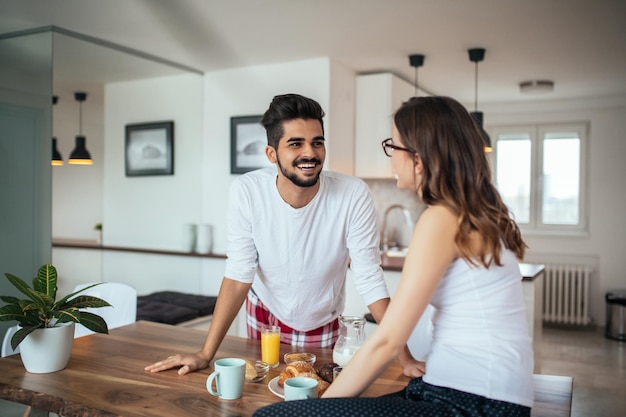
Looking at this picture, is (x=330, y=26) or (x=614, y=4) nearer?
(x=614, y=4)

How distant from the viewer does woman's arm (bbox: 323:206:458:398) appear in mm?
1137

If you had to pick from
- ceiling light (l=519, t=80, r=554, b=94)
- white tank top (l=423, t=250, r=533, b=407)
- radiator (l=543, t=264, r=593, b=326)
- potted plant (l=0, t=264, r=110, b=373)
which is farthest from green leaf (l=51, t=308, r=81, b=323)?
radiator (l=543, t=264, r=593, b=326)

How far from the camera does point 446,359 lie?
118 centimetres

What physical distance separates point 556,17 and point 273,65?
2.08 meters

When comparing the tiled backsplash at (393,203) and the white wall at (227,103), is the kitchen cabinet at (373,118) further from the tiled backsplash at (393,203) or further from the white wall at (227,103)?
the tiled backsplash at (393,203)

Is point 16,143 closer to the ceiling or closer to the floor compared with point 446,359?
closer to the ceiling

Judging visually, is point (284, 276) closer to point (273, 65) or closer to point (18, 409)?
point (18, 409)

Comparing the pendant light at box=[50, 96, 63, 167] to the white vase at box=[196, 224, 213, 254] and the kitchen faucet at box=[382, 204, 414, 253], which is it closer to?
the white vase at box=[196, 224, 213, 254]

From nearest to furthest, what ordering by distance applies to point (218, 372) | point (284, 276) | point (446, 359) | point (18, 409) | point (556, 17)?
point (446, 359)
point (218, 372)
point (284, 276)
point (18, 409)
point (556, 17)

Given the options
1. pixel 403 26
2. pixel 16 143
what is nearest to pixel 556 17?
pixel 403 26

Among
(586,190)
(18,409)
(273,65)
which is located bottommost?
(18,409)

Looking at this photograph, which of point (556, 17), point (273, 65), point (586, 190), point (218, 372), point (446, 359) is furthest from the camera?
point (586, 190)

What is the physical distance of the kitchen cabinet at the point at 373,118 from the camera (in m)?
4.77

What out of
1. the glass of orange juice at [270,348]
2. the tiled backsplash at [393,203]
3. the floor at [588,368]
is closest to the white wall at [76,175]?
the floor at [588,368]
